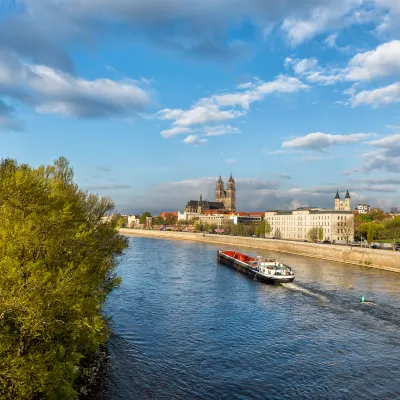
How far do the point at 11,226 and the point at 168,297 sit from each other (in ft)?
109

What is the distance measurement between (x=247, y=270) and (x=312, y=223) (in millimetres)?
104251

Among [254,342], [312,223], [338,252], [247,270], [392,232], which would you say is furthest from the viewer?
[312,223]

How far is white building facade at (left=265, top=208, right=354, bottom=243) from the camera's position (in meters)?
152

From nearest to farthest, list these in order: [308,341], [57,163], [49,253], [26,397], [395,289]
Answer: [26,397], [49,253], [308,341], [57,163], [395,289]

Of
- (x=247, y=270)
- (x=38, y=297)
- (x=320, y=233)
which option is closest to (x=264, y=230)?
(x=320, y=233)

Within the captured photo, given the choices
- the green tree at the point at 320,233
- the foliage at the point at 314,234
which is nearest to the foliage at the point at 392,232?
the green tree at the point at 320,233

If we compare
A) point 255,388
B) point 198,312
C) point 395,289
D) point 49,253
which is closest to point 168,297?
point 198,312

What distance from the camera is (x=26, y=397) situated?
14.1 meters

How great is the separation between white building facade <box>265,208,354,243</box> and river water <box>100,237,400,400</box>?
96.0m

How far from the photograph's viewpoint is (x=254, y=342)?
→ 30609 millimetres

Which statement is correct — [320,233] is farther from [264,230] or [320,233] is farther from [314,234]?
[264,230]

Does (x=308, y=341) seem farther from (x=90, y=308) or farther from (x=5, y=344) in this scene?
(x=5, y=344)

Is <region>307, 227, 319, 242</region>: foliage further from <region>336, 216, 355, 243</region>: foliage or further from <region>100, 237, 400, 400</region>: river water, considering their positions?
<region>100, 237, 400, 400</region>: river water

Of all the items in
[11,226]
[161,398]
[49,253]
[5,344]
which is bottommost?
[161,398]
